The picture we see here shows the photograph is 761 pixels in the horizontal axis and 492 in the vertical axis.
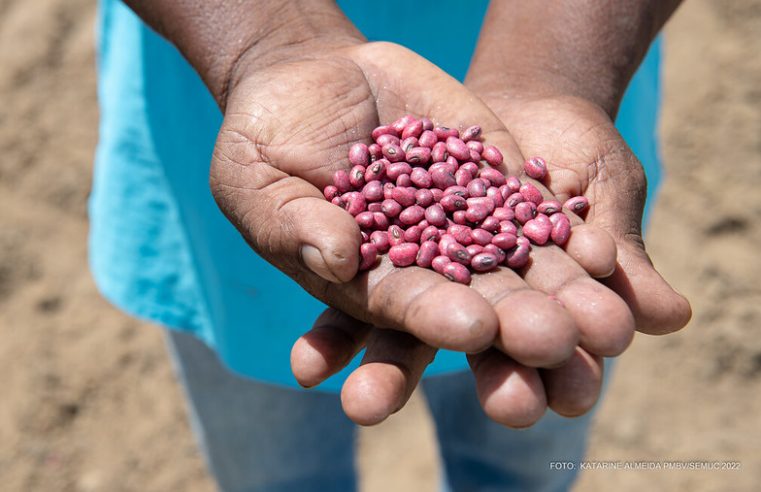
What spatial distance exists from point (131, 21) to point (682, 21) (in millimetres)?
3808

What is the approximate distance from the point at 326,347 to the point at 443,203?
1.59 ft

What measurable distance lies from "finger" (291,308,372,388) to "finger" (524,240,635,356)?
0.43 m

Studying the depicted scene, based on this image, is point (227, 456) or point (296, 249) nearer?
point (296, 249)

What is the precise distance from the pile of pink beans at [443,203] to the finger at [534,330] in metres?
0.15

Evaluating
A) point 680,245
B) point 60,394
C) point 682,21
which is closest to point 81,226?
point 60,394

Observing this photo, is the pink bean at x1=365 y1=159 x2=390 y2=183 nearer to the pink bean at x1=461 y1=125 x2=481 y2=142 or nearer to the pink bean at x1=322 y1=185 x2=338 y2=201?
the pink bean at x1=322 y1=185 x2=338 y2=201

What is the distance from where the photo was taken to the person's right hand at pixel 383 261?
1513 mm

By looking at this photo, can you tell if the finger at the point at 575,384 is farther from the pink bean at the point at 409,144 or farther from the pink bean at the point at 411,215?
the pink bean at the point at 409,144

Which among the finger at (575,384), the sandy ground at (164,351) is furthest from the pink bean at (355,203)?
the sandy ground at (164,351)

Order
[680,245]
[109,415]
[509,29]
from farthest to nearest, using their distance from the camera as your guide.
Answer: [680,245] < [109,415] < [509,29]

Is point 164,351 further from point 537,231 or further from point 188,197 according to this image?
point 537,231

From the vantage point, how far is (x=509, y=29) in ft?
7.13

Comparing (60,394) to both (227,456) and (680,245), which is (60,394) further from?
(680,245)

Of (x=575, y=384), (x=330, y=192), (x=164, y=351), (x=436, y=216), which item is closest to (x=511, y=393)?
(x=575, y=384)
